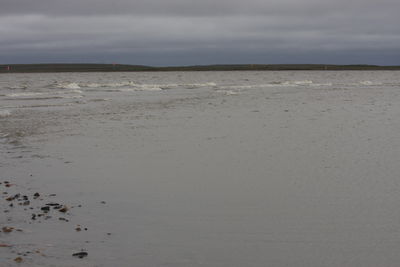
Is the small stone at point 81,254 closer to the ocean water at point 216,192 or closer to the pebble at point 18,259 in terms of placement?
the ocean water at point 216,192

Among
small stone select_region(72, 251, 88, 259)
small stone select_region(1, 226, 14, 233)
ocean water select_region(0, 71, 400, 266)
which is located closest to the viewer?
small stone select_region(72, 251, 88, 259)

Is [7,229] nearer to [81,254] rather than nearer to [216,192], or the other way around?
[81,254]

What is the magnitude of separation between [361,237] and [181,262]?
7.04ft

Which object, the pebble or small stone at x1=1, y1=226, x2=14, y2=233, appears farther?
small stone at x1=1, y1=226, x2=14, y2=233

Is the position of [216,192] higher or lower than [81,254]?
higher

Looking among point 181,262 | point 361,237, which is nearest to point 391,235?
point 361,237

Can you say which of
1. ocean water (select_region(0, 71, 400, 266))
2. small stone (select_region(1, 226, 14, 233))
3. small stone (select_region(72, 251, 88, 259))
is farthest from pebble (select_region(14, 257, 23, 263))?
small stone (select_region(1, 226, 14, 233))

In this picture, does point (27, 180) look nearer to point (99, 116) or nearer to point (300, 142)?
point (300, 142)

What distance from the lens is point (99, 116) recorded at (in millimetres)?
20188

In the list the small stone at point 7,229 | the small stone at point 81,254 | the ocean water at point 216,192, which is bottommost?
the small stone at point 81,254

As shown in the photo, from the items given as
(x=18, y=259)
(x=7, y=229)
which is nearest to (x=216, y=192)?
(x=7, y=229)

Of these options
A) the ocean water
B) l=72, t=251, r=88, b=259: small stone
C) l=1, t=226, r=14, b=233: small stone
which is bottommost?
l=72, t=251, r=88, b=259: small stone

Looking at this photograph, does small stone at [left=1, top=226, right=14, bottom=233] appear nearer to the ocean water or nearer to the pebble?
the ocean water

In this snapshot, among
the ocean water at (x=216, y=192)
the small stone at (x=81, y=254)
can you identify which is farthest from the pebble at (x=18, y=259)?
the small stone at (x=81, y=254)
